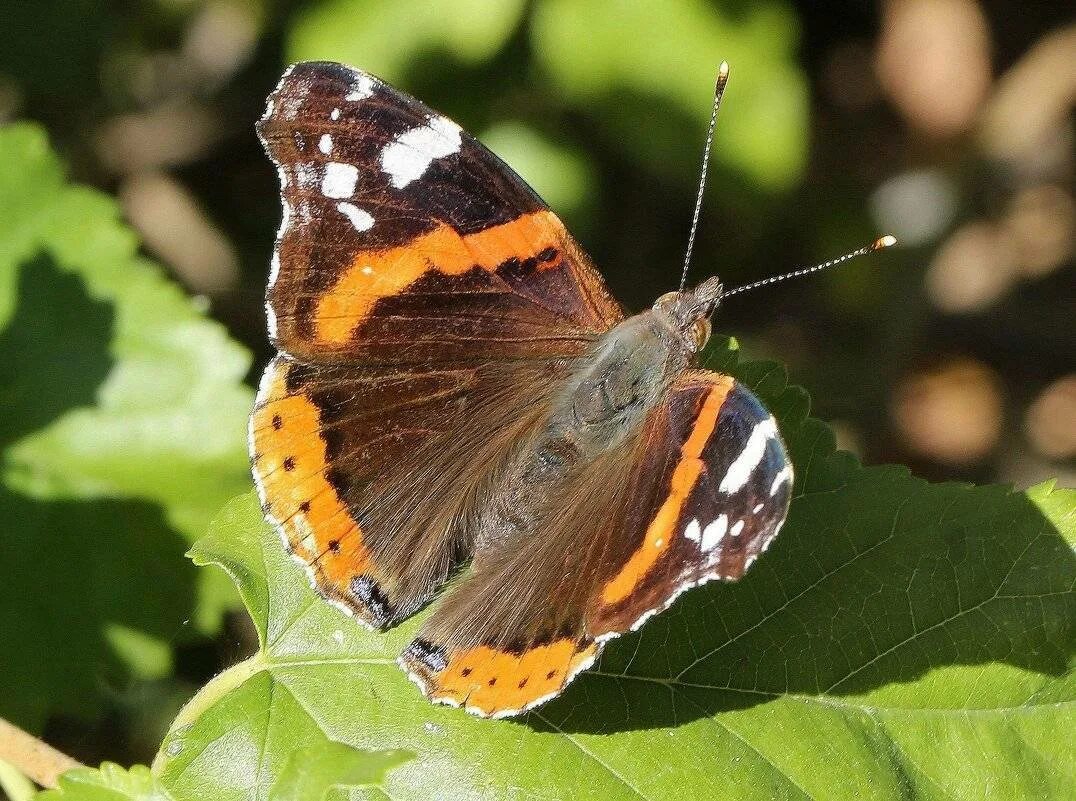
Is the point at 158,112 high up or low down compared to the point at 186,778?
up

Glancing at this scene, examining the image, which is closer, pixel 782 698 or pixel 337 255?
pixel 782 698

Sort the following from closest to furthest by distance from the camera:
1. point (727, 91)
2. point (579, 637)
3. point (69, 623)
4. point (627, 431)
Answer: point (579, 637)
point (627, 431)
point (69, 623)
point (727, 91)

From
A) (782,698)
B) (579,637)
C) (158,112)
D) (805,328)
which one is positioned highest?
(158,112)

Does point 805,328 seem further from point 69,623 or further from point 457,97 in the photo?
point 69,623

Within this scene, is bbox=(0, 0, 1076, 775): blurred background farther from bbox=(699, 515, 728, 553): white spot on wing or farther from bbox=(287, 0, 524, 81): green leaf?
bbox=(699, 515, 728, 553): white spot on wing

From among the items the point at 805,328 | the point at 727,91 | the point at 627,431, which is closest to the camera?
the point at 627,431

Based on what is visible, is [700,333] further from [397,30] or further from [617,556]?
[397,30]

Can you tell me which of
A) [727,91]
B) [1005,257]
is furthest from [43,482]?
[1005,257]
